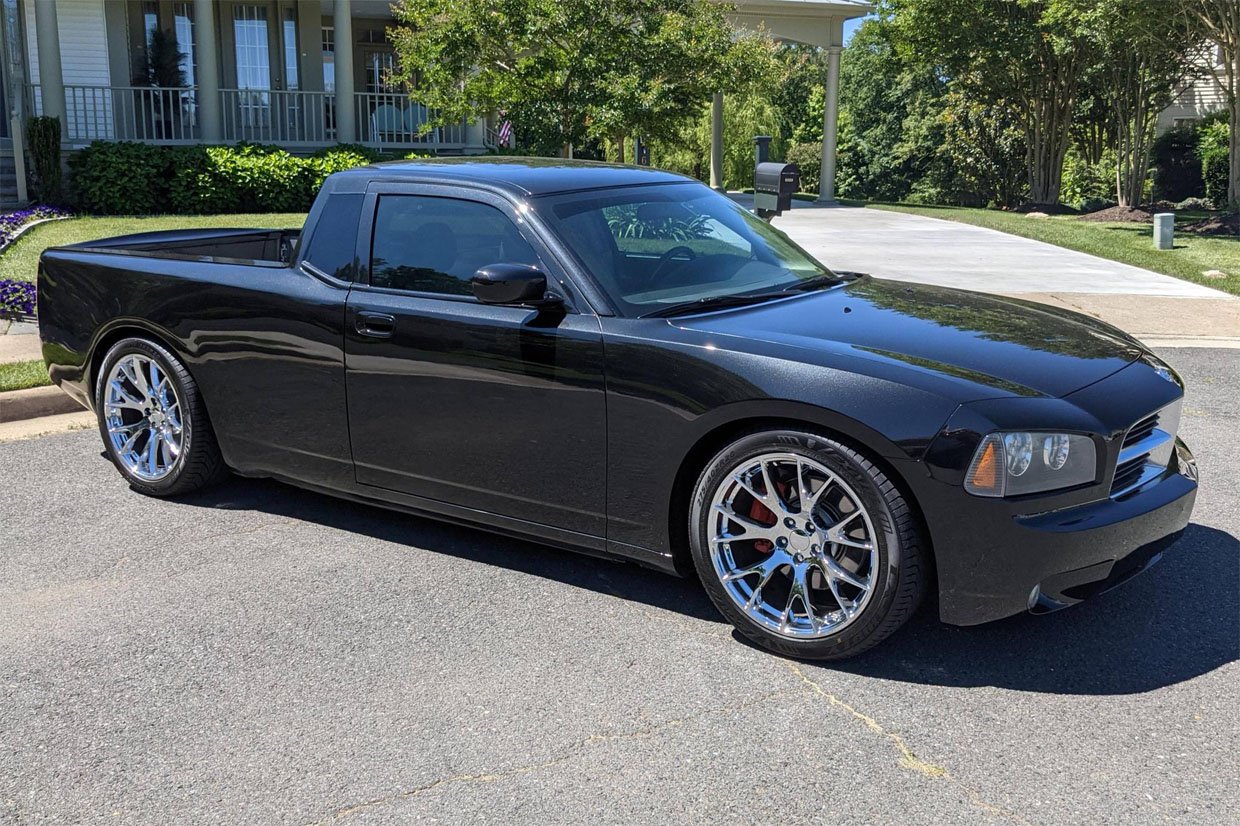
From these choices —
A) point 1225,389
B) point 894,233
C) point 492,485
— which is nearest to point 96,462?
point 492,485

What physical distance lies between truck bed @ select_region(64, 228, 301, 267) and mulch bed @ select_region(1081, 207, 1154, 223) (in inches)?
790

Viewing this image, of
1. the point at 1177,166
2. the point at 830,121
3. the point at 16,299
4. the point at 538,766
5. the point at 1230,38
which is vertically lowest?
the point at 538,766

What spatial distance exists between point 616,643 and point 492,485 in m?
0.83

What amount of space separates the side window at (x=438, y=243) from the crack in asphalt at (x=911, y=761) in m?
1.91

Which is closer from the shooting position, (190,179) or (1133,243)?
(1133,243)

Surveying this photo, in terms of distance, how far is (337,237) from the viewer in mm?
4977

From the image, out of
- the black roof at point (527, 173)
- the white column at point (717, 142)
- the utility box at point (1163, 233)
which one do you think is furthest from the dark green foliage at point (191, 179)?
the black roof at point (527, 173)

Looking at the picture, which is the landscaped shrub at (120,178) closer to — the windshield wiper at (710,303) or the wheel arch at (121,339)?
the wheel arch at (121,339)

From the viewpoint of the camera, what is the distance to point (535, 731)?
11.3 ft

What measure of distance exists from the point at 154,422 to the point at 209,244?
1332 mm

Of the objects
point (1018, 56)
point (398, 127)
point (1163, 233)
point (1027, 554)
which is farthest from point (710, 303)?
point (1018, 56)

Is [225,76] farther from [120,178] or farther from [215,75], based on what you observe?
[120,178]

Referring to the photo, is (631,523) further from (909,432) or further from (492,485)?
(909,432)

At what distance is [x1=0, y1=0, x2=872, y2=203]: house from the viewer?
20.0 meters
